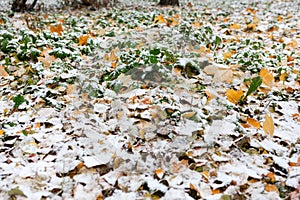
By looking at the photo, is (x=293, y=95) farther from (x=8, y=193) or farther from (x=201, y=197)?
(x=8, y=193)

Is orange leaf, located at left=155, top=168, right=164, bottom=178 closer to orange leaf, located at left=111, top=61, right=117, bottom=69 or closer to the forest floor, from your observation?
the forest floor

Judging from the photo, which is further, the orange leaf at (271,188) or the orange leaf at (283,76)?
the orange leaf at (283,76)

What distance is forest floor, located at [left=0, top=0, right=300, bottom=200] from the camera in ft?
6.82

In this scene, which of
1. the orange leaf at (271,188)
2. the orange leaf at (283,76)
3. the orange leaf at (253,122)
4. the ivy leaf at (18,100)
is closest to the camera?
the orange leaf at (271,188)

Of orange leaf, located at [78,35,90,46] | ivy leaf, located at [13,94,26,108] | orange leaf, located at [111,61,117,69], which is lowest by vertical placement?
ivy leaf, located at [13,94,26,108]

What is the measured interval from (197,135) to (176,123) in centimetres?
21

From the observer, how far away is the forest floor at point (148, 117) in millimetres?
2078

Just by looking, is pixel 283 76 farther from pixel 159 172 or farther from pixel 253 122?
pixel 159 172

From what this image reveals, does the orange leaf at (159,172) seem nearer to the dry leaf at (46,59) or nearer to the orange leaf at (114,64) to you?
the orange leaf at (114,64)

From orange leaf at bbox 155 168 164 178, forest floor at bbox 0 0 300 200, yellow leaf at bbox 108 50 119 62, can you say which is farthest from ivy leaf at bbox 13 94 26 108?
orange leaf at bbox 155 168 164 178

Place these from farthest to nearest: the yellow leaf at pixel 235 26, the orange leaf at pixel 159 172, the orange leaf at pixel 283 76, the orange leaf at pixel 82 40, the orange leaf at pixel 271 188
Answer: the yellow leaf at pixel 235 26 → the orange leaf at pixel 82 40 → the orange leaf at pixel 283 76 → the orange leaf at pixel 159 172 → the orange leaf at pixel 271 188

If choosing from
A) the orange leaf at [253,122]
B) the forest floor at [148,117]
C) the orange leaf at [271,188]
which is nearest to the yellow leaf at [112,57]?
the forest floor at [148,117]

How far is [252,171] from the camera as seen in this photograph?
2.16m

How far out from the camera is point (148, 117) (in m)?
2.73
